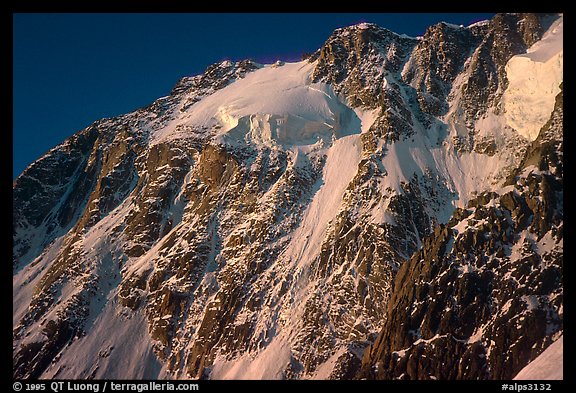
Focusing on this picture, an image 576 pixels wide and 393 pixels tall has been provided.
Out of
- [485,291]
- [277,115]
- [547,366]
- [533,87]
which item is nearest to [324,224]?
[277,115]

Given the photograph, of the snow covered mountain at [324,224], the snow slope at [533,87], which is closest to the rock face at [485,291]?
the snow covered mountain at [324,224]

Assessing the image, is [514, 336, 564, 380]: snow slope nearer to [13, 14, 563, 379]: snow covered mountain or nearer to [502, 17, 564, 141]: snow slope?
[13, 14, 563, 379]: snow covered mountain

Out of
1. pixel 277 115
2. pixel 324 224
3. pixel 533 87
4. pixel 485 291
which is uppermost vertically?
pixel 277 115

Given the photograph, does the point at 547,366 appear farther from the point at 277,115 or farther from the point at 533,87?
the point at 277,115

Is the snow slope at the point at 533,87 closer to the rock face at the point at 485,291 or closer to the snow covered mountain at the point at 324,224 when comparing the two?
the snow covered mountain at the point at 324,224

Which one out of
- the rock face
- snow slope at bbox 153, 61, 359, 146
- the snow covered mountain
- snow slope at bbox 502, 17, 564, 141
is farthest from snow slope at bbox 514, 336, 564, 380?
snow slope at bbox 153, 61, 359, 146
